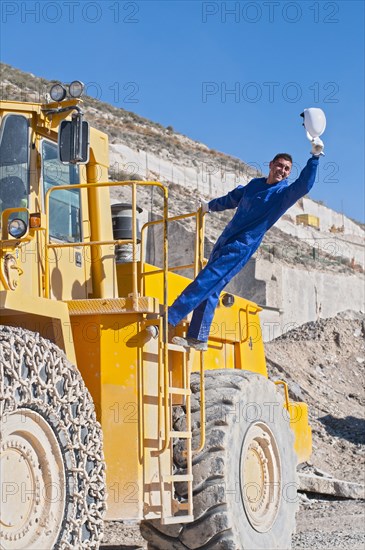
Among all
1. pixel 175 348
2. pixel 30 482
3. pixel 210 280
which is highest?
pixel 210 280

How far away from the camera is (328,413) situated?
20.2 meters

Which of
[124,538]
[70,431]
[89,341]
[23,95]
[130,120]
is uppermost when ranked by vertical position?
[130,120]

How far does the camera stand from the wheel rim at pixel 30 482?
16.8 ft

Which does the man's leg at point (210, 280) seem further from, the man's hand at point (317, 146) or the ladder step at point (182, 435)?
the man's hand at point (317, 146)

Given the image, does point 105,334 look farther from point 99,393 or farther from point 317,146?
point 317,146

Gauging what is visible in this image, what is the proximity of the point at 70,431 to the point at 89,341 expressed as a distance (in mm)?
960

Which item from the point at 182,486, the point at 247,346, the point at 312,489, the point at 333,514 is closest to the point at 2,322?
the point at 182,486

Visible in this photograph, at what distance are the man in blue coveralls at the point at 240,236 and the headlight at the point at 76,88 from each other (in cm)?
145

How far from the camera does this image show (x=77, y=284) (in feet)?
23.2

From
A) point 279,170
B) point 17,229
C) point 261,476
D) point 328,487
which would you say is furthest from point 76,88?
point 328,487

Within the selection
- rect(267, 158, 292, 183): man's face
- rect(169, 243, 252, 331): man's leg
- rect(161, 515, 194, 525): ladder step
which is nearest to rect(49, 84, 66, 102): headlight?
rect(169, 243, 252, 331): man's leg

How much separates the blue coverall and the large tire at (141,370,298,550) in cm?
64

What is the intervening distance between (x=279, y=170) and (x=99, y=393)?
2.38 metres

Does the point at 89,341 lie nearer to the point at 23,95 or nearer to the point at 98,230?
the point at 98,230
